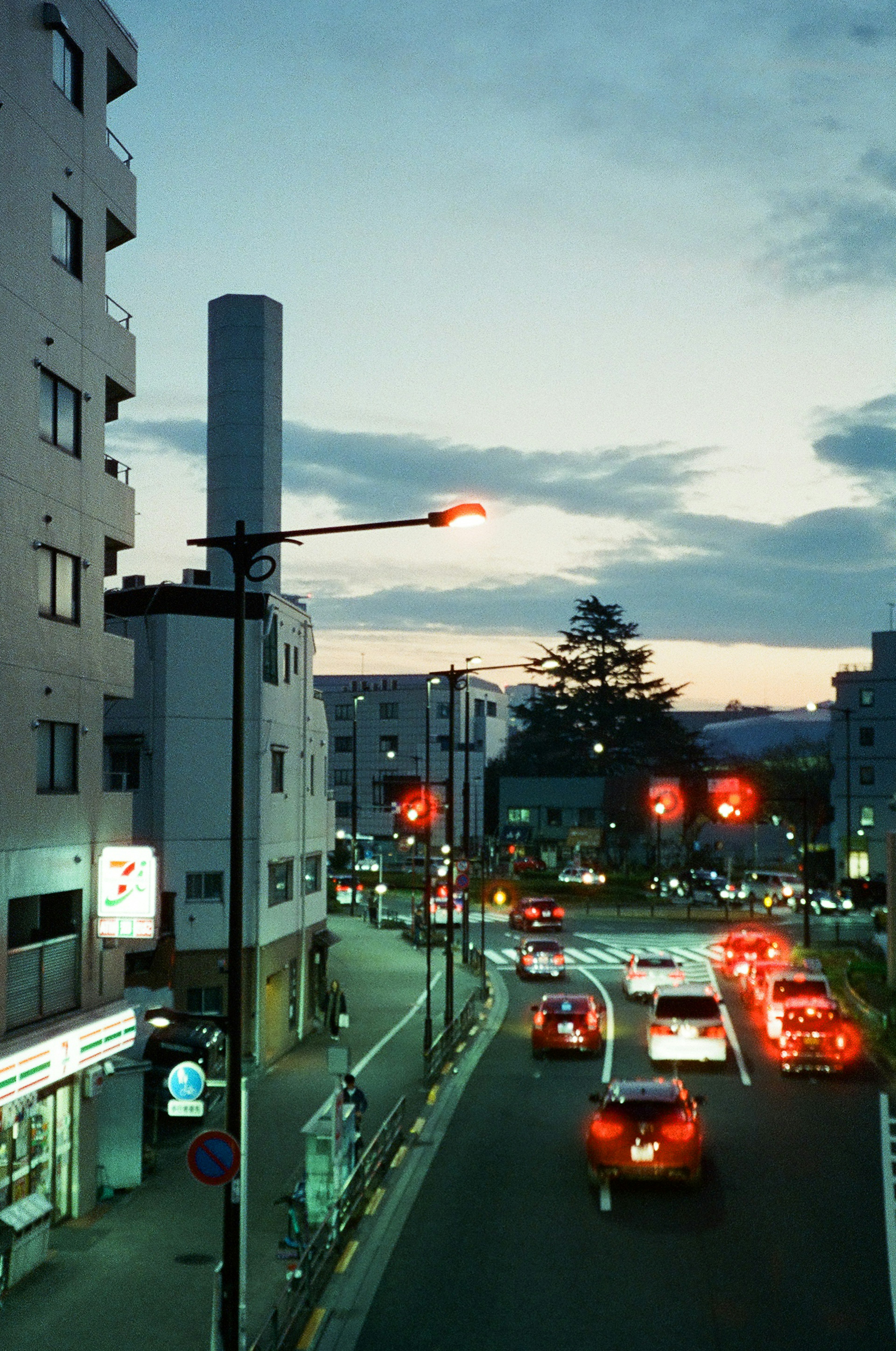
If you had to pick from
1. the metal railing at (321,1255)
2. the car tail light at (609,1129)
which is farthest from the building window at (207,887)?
the car tail light at (609,1129)

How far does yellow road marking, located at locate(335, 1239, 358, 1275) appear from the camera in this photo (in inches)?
709

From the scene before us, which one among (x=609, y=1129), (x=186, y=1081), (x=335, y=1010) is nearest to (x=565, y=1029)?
(x=335, y=1010)

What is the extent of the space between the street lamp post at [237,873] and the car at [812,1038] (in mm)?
20387

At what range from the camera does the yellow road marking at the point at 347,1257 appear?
59.1ft

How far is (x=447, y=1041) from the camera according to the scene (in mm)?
35156

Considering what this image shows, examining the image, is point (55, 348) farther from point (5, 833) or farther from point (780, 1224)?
point (780, 1224)

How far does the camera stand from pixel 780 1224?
2008cm

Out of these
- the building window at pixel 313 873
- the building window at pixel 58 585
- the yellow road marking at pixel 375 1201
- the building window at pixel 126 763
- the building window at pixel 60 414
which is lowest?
the yellow road marking at pixel 375 1201

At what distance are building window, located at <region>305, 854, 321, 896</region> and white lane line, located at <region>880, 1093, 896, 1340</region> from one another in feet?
62.7

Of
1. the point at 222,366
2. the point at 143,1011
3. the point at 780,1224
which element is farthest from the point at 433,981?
the point at 780,1224

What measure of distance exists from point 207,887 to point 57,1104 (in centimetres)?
1498

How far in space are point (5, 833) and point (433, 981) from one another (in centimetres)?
3521

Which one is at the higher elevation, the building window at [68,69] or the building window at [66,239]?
the building window at [68,69]

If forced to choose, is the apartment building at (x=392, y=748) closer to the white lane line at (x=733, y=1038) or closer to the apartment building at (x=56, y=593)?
the white lane line at (x=733, y=1038)
